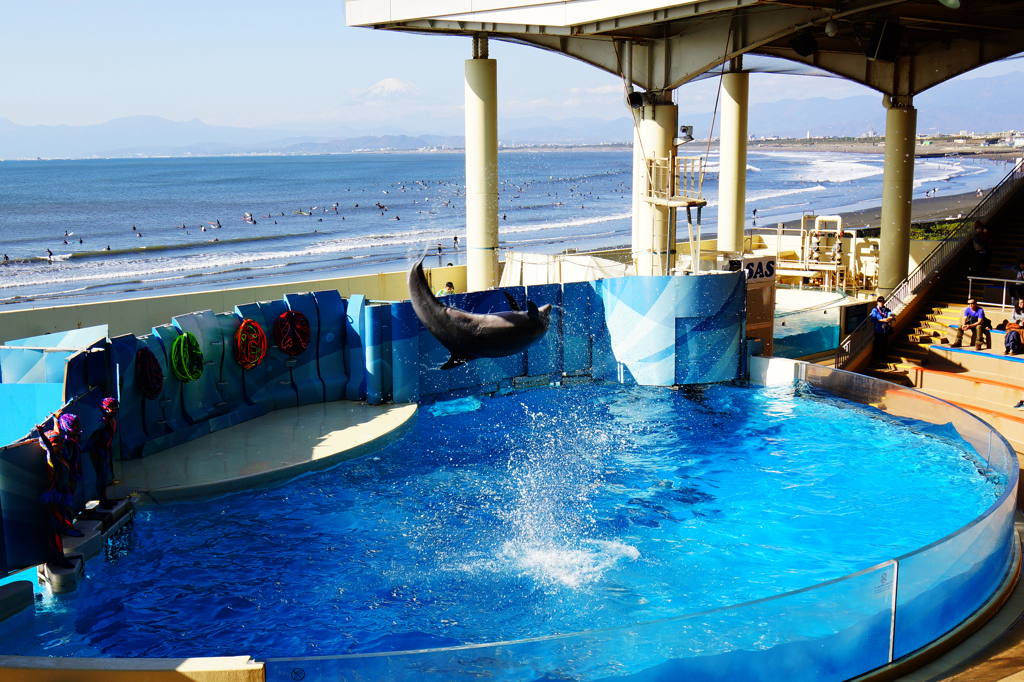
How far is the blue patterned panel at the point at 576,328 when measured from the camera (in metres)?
18.0

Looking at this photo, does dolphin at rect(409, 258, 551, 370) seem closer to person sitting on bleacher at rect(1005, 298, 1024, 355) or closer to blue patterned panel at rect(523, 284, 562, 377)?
blue patterned panel at rect(523, 284, 562, 377)

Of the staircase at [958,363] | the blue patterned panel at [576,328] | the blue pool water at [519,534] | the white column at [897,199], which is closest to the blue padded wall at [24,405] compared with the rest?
the blue pool water at [519,534]

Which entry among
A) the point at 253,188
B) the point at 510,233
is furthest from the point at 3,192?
the point at 510,233

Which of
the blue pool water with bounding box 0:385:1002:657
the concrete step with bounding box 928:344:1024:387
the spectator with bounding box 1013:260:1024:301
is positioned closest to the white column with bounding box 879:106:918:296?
the spectator with bounding box 1013:260:1024:301

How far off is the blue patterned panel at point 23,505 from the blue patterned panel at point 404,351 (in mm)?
7611

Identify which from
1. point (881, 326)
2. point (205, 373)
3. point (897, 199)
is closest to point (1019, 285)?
point (881, 326)

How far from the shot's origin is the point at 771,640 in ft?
22.0

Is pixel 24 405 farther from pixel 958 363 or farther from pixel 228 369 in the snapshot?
pixel 958 363

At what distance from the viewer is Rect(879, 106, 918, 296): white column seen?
80.2 ft

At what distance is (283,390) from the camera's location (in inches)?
611

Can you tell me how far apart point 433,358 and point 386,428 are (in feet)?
8.23

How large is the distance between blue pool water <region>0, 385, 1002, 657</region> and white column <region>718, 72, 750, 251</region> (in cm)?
1048

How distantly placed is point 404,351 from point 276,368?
2.34 m

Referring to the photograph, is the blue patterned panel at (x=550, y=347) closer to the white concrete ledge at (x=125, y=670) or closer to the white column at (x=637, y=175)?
the white column at (x=637, y=175)
